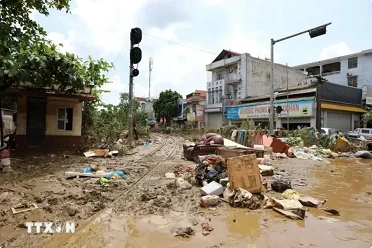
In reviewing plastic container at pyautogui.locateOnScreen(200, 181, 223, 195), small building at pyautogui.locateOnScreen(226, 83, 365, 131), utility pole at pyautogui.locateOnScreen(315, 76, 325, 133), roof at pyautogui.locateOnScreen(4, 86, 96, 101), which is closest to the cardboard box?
plastic container at pyautogui.locateOnScreen(200, 181, 223, 195)

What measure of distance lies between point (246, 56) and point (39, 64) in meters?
31.0

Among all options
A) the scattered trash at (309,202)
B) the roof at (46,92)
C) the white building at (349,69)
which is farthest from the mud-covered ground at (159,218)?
the white building at (349,69)

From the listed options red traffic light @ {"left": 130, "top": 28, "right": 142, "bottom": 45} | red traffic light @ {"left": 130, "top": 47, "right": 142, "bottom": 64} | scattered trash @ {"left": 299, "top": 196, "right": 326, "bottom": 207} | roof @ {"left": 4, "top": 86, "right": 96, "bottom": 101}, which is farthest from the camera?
red traffic light @ {"left": 130, "top": 47, "right": 142, "bottom": 64}

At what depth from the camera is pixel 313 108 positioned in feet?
82.9

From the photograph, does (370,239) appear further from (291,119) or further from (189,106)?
(189,106)

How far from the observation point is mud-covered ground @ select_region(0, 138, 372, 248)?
4.00 meters

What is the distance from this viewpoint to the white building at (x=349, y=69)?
3419cm

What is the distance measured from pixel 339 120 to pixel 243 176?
25798mm

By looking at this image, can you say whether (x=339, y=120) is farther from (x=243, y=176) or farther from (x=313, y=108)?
(x=243, y=176)

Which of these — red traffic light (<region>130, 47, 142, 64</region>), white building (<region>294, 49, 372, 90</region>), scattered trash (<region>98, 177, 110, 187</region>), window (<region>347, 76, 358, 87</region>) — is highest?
white building (<region>294, 49, 372, 90</region>)

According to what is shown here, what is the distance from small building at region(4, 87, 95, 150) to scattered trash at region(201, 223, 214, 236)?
31.5ft

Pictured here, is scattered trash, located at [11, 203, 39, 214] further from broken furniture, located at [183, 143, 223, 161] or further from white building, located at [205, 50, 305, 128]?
white building, located at [205, 50, 305, 128]

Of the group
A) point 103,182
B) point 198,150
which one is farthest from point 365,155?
point 103,182

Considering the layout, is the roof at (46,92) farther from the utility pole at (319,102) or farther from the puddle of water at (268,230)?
the utility pole at (319,102)
